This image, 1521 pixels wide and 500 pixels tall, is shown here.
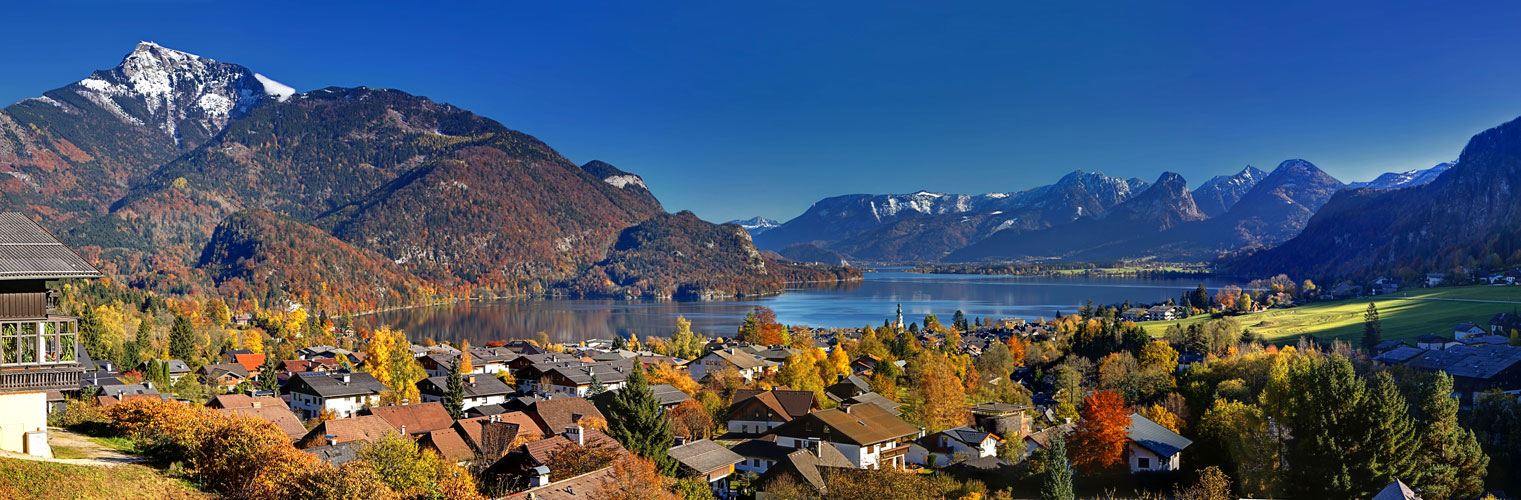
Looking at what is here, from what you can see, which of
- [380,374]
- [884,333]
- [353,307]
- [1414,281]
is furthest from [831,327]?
[353,307]

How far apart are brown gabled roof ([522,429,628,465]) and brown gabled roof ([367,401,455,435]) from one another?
8.64 metres

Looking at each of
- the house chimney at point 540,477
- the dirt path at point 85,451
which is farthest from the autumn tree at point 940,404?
the dirt path at point 85,451

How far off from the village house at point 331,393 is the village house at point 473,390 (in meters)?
2.29

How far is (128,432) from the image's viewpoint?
18734mm

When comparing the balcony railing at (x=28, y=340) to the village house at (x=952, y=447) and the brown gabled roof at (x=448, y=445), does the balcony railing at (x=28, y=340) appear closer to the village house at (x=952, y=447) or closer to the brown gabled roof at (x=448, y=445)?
the brown gabled roof at (x=448, y=445)

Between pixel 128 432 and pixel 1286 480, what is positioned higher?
pixel 128 432

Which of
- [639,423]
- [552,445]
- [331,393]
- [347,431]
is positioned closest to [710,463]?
[639,423]

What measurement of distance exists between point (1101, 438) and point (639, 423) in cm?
1510

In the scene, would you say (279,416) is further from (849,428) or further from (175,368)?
(175,368)

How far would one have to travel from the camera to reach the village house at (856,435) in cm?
3247

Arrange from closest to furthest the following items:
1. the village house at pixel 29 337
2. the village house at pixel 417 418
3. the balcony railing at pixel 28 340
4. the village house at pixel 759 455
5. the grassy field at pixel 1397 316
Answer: the village house at pixel 29 337
the balcony railing at pixel 28 340
the village house at pixel 759 455
the village house at pixel 417 418
the grassy field at pixel 1397 316

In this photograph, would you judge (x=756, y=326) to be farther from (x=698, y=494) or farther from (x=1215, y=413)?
(x=698, y=494)

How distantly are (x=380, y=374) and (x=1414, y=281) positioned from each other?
396 feet

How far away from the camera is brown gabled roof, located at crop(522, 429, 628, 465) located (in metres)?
25.0
